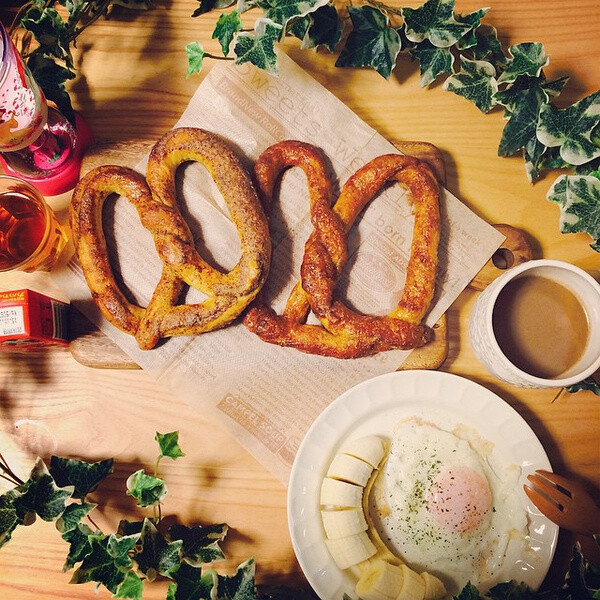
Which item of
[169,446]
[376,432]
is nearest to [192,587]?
[169,446]

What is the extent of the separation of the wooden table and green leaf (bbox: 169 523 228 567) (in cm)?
7

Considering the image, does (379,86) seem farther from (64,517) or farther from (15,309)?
(64,517)

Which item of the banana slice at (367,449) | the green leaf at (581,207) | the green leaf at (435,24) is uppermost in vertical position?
the green leaf at (435,24)

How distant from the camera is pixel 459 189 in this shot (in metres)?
1.54

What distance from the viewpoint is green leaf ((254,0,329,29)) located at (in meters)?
1.32

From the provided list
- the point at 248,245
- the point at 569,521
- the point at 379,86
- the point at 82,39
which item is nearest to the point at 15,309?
the point at 248,245

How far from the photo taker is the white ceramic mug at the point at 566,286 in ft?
4.21

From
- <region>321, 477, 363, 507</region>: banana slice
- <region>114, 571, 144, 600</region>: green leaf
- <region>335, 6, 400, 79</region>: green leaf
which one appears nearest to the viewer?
<region>114, 571, 144, 600</region>: green leaf

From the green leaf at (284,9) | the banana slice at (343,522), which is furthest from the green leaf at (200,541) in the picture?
the green leaf at (284,9)

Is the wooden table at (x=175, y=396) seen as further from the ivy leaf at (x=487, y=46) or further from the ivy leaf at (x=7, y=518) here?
the ivy leaf at (x=7, y=518)

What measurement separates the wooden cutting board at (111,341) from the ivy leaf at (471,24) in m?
0.27

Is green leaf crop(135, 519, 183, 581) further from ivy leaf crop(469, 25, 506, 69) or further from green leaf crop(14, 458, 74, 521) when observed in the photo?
ivy leaf crop(469, 25, 506, 69)

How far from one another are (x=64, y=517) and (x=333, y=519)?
650 mm

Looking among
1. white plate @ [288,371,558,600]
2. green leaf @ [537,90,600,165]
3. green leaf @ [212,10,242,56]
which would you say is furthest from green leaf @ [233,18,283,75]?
white plate @ [288,371,558,600]
